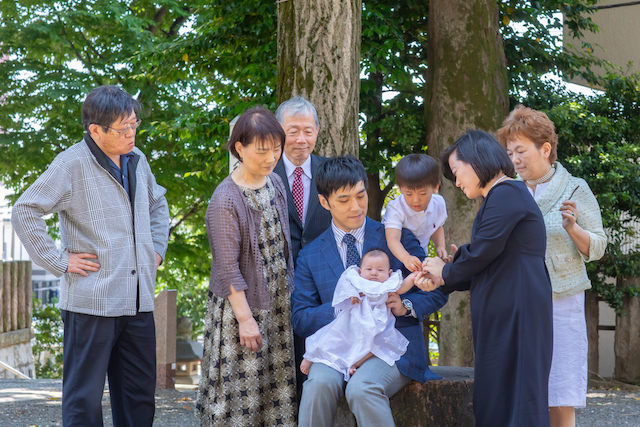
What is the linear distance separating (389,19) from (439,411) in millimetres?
4707

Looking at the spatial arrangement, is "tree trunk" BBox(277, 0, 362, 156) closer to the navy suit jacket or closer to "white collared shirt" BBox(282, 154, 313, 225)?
"white collared shirt" BBox(282, 154, 313, 225)

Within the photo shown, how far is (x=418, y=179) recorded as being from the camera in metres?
3.05

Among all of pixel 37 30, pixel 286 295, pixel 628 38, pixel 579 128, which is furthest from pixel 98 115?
pixel 628 38

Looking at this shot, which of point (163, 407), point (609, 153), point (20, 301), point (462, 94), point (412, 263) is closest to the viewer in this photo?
point (412, 263)

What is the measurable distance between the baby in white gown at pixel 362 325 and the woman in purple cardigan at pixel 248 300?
0.22 metres

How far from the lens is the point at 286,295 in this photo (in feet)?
9.98

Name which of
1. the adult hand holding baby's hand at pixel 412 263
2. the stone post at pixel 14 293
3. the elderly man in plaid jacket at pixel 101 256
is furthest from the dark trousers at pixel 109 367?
the stone post at pixel 14 293

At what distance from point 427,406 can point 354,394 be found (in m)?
0.59

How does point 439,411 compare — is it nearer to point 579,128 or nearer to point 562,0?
point 579,128

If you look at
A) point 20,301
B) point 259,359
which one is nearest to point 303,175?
point 259,359

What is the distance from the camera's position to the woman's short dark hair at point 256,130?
281 centimetres

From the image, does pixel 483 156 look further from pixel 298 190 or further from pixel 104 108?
pixel 104 108

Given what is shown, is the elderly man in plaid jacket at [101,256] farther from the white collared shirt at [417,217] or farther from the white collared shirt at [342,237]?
the white collared shirt at [417,217]

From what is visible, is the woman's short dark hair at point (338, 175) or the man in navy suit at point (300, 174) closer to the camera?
the woman's short dark hair at point (338, 175)
